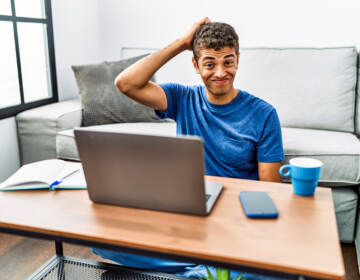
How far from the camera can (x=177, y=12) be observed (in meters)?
2.86

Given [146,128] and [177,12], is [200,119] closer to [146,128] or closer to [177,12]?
[146,128]

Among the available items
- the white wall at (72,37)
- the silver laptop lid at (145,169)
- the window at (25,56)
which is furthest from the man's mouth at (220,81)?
the white wall at (72,37)

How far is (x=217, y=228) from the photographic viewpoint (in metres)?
0.86

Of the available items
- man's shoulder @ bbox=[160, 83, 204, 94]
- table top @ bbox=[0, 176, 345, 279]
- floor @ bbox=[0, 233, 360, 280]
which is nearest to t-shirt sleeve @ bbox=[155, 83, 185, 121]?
man's shoulder @ bbox=[160, 83, 204, 94]

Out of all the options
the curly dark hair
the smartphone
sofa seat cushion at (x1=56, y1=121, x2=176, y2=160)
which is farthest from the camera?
sofa seat cushion at (x1=56, y1=121, x2=176, y2=160)

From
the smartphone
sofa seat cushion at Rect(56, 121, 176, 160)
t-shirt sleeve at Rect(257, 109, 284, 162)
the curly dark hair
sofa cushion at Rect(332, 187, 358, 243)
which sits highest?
the curly dark hair

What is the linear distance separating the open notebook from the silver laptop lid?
20cm

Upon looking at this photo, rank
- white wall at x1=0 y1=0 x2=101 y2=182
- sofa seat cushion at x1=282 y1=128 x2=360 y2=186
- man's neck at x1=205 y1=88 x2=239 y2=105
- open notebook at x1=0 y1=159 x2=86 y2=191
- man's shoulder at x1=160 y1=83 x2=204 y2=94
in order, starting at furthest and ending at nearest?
white wall at x1=0 y1=0 x2=101 y2=182
sofa seat cushion at x1=282 y1=128 x2=360 y2=186
man's shoulder at x1=160 y1=83 x2=204 y2=94
man's neck at x1=205 y1=88 x2=239 y2=105
open notebook at x1=0 y1=159 x2=86 y2=191

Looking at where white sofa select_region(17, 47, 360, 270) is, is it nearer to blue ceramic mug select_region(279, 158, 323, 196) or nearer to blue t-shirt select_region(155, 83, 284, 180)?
blue t-shirt select_region(155, 83, 284, 180)

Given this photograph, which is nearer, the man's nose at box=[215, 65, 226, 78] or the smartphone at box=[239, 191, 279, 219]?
the smartphone at box=[239, 191, 279, 219]

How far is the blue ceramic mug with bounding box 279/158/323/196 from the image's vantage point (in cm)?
99

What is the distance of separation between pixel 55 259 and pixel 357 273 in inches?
49.9

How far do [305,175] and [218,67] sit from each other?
19.3 inches

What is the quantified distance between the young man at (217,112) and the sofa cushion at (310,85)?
1.00 metres
